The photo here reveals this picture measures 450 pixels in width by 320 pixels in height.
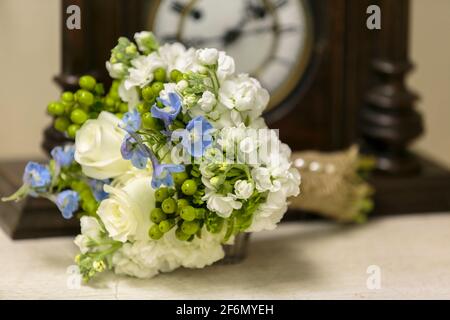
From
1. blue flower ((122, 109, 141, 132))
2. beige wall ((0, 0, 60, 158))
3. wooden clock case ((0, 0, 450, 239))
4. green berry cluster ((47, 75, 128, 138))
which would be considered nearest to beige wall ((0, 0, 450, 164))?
beige wall ((0, 0, 60, 158))

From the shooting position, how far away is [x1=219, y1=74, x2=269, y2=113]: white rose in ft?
4.74

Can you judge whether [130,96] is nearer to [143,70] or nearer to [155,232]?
[143,70]

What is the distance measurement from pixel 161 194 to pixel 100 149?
0.39 ft

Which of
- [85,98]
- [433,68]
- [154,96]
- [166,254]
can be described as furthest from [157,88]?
[433,68]

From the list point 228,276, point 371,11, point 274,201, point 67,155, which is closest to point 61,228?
point 67,155

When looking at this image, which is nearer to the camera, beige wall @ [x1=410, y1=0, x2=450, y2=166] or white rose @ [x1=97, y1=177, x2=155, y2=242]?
white rose @ [x1=97, y1=177, x2=155, y2=242]

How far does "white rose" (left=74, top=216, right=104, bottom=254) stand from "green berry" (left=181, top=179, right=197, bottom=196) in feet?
0.45

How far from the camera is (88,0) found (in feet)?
5.49

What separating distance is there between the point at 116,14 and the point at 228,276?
1.43 ft

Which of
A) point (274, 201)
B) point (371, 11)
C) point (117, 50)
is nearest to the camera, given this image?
point (274, 201)

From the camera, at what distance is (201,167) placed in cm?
140

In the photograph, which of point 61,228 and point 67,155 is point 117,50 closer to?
point 67,155

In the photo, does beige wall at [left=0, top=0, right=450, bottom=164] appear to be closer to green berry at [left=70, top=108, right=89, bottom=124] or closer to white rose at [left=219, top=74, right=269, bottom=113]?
green berry at [left=70, top=108, right=89, bottom=124]
